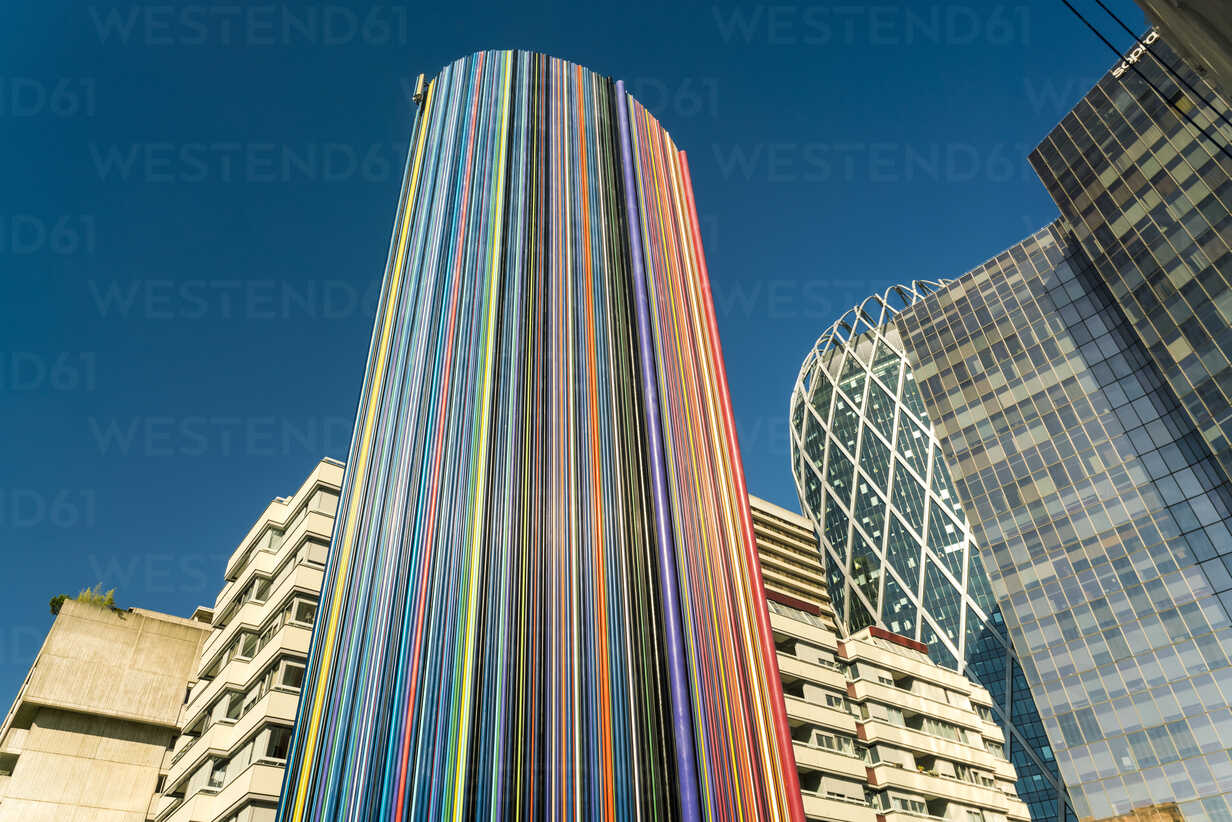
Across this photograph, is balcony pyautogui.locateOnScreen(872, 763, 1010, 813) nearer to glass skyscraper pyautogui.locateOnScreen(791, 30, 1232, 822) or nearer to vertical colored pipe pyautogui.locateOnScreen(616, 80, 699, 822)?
glass skyscraper pyautogui.locateOnScreen(791, 30, 1232, 822)

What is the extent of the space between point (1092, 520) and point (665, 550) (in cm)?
4381

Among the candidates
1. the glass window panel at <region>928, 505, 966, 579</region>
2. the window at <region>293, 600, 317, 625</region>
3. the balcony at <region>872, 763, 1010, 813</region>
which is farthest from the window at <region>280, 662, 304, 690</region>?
the glass window panel at <region>928, 505, 966, 579</region>

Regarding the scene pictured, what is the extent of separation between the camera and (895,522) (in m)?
90.2

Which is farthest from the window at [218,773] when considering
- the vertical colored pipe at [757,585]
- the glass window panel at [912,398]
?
the glass window panel at [912,398]

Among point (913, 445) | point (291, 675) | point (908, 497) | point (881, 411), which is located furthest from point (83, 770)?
point (881, 411)

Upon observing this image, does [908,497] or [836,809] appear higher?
[908,497]

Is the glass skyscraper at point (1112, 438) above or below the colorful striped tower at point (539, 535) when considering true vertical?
above

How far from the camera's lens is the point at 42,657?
31.8m

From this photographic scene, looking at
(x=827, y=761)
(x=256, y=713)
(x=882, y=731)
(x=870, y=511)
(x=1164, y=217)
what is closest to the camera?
(x=256, y=713)

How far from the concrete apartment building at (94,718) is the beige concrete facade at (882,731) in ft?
85.0

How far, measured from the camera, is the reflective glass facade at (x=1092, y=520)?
4041 cm

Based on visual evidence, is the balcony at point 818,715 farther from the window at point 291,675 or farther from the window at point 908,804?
the window at point 291,675

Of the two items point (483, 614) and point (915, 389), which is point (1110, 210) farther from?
point (483, 614)

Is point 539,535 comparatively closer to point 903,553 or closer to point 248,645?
point 248,645
